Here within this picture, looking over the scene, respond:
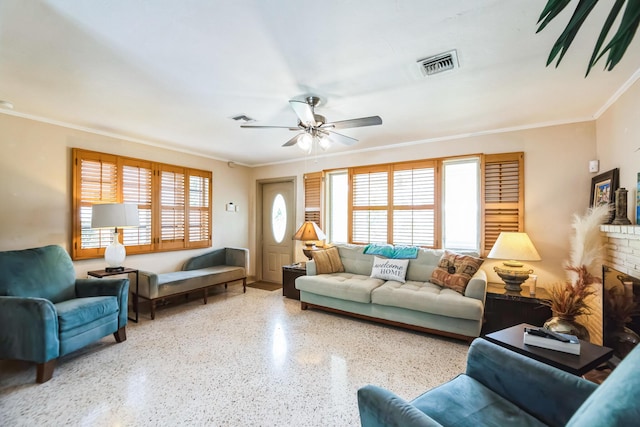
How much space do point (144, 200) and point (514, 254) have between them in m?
4.97

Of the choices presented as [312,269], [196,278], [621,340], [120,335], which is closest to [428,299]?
[621,340]

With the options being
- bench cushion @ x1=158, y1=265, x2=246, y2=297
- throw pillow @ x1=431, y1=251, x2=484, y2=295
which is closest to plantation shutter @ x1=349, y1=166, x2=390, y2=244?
throw pillow @ x1=431, y1=251, x2=484, y2=295

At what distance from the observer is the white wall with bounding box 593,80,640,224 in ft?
7.67

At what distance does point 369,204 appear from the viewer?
4.73 meters

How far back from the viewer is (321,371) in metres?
2.46

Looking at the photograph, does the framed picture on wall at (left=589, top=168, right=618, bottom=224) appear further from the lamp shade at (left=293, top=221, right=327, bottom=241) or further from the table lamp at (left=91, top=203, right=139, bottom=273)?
the table lamp at (left=91, top=203, right=139, bottom=273)

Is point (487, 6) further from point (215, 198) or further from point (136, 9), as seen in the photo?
point (215, 198)

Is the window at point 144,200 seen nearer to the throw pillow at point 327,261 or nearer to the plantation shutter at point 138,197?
the plantation shutter at point 138,197

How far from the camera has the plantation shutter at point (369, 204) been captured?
4.60 meters

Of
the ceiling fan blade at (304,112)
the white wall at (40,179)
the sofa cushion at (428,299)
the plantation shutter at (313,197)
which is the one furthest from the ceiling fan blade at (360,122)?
the white wall at (40,179)

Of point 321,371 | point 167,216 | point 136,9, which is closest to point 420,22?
point 136,9

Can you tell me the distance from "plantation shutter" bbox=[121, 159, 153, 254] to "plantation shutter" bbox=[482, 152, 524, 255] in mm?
4774

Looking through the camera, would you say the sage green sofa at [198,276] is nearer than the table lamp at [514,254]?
No

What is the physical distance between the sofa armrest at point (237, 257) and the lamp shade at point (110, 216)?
1.91 meters
